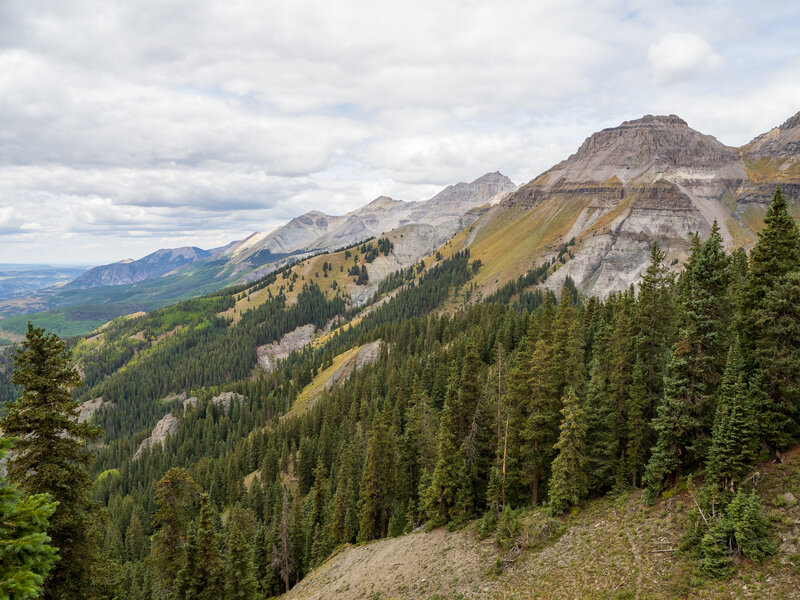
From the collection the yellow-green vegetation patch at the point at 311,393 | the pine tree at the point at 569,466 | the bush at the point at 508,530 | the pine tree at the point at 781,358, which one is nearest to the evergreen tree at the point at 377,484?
the bush at the point at 508,530

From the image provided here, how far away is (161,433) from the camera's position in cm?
14375

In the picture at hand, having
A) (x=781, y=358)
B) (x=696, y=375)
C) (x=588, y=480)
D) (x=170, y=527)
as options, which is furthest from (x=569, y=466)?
(x=170, y=527)

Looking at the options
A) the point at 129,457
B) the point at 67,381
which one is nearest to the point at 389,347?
the point at 129,457

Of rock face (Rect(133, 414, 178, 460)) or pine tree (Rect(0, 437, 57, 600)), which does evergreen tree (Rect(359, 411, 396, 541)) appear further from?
rock face (Rect(133, 414, 178, 460))

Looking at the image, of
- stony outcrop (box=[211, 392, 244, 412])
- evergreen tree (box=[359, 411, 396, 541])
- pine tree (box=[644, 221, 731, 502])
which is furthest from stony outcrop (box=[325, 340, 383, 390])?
pine tree (box=[644, 221, 731, 502])

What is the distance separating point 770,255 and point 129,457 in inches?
6788

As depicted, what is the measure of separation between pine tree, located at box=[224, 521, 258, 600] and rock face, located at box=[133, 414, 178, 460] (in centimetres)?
12348

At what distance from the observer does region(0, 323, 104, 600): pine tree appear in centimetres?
1756

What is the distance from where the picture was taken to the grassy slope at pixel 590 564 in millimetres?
19188

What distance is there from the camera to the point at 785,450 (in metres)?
23.2

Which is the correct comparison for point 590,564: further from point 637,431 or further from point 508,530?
point 637,431

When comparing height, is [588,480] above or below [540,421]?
below

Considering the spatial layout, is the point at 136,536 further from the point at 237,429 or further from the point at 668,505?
the point at 668,505

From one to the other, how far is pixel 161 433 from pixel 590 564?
15601 cm
